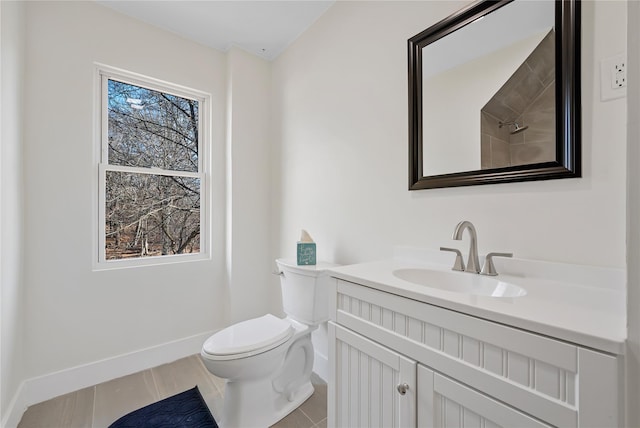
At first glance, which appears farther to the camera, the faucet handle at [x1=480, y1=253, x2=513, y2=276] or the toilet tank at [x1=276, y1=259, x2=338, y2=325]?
the toilet tank at [x1=276, y1=259, x2=338, y2=325]

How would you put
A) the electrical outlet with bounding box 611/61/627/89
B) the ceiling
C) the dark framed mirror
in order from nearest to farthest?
the electrical outlet with bounding box 611/61/627/89, the dark framed mirror, the ceiling

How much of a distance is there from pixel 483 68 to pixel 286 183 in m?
1.51

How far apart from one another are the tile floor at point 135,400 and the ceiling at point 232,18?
8.00ft

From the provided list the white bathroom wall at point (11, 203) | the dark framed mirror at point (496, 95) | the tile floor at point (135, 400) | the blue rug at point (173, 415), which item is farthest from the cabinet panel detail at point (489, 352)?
the white bathroom wall at point (11, 203)

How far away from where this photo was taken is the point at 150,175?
6.98 ft

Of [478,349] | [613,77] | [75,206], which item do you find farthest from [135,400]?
[613,77]

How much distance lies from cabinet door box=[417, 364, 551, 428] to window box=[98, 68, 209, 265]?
2.00 m

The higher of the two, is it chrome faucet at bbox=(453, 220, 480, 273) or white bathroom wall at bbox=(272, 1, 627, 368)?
white bathroom wall at bbox=(272, 1, 627, 368)

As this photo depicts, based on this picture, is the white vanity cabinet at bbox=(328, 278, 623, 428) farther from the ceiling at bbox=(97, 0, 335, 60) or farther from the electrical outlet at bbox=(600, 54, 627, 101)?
the ceiling at bbox=(97, 0, 335, 60)

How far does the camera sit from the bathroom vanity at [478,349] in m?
0.56

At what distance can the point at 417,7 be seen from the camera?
4.50 ft

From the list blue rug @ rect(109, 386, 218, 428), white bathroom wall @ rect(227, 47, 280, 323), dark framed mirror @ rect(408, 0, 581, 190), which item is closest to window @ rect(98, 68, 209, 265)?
white bathroom wall @ rect(227, 47, 280, 323)

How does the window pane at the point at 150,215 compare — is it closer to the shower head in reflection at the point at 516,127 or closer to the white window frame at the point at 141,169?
the white window frame at the point at 141,169

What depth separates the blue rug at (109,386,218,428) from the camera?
147cm
